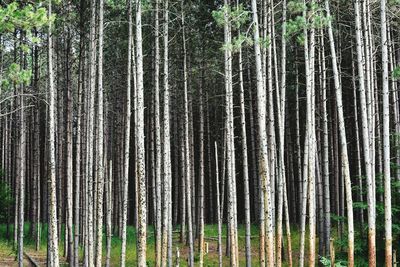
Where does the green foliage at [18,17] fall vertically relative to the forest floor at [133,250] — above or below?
above

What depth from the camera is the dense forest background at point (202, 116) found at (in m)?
10.8

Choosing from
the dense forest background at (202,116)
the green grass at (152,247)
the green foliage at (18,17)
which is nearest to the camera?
the green foliage at (18,17)

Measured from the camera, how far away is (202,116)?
18016 millimetres

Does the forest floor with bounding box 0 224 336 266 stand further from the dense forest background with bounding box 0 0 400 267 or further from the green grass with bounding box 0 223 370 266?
the dense forest background with bounding box 0 0 400 267

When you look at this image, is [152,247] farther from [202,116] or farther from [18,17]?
[18,17]

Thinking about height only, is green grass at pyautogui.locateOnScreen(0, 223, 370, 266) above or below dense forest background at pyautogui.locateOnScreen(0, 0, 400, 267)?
below

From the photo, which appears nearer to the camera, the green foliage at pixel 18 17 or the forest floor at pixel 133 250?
the green foliage at pixel 18 17

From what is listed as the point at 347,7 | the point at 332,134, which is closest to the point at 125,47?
the point at 347,7

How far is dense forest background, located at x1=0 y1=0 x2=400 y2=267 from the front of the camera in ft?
35.4

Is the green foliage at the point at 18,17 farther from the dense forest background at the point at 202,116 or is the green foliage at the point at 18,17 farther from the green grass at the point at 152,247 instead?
the green grass at the point at 152,247

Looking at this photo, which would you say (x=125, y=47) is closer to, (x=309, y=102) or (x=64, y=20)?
(x=64, y=20)

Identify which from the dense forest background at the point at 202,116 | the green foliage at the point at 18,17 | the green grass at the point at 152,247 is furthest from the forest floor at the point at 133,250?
the green foliage at the point at 18,17

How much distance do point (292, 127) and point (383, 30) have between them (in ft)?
55.8

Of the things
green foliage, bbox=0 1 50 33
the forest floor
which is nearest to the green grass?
the forest floor
